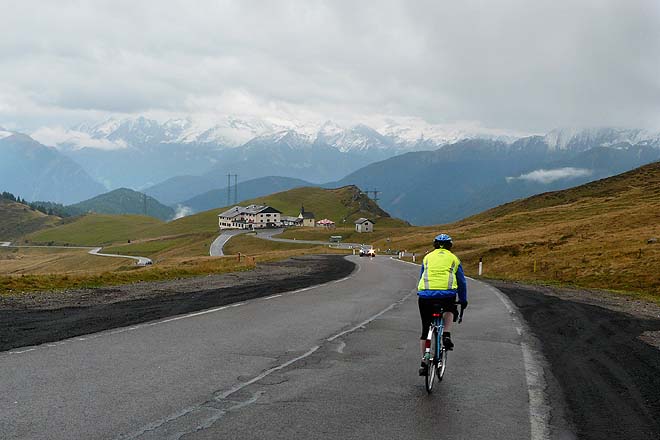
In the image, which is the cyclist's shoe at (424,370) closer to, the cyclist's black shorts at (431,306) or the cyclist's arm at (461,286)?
the cyclist's black shorts at (431,306)

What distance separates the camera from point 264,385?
895 cm

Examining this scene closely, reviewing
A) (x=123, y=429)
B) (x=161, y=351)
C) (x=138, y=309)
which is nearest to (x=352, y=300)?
(x=138, y=309)

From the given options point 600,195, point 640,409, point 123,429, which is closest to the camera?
point 123,429

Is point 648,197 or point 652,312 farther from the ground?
point 648,197

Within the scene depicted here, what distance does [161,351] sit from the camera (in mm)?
11227

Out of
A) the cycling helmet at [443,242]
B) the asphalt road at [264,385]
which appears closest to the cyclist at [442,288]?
the cycling helmet at [443,242]

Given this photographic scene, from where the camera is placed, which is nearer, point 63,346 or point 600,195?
point 63,346

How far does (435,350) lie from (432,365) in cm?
34

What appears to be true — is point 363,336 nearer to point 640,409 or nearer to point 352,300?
point 640,409

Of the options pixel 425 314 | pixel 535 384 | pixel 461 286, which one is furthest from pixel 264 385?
pixel 535 384

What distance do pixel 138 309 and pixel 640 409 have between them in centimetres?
1344

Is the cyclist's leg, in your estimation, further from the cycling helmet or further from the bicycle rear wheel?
the cycling helmet

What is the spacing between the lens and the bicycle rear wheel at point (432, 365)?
8.90 metres

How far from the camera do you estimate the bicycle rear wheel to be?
8898mm
